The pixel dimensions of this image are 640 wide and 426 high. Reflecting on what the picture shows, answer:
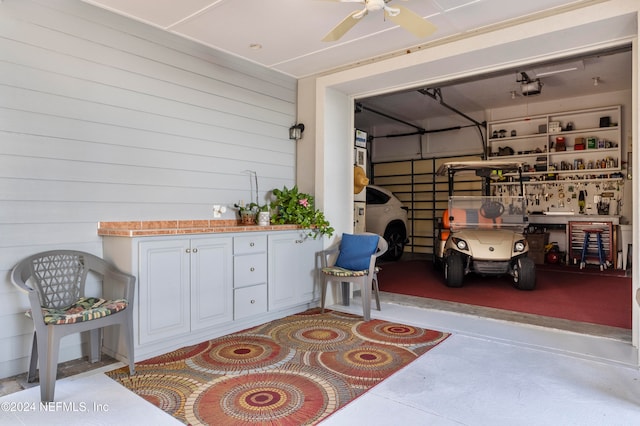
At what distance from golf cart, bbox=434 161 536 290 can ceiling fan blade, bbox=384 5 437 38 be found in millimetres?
3205

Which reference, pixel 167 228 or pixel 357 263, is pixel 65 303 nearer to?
pixel 167 228

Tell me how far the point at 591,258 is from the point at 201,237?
7091 mm

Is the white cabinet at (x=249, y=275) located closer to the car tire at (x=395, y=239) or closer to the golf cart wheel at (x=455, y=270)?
the golf cart wheel at (x=455, y=270)

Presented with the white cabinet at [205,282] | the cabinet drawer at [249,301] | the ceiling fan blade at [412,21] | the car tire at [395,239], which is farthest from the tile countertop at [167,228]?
the car tire at [395,239]

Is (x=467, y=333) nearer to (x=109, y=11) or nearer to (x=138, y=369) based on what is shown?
(x=138, y=369)

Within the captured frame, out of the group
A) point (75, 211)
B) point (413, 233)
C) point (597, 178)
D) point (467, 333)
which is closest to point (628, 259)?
point (597, 178)

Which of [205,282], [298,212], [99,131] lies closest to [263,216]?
[298,212]

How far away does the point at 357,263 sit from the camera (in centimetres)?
434

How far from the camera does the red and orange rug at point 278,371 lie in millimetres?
2291

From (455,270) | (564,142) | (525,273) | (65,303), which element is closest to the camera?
(65,303)

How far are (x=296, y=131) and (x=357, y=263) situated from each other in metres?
1.76

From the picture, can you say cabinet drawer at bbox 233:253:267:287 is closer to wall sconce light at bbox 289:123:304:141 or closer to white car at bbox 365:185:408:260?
wall sconce light at bbox 289:123:304:141

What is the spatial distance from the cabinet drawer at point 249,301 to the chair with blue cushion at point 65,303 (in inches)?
39.6

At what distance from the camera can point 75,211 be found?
307cm
